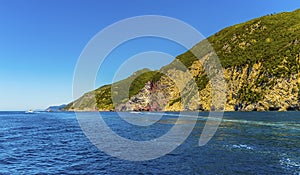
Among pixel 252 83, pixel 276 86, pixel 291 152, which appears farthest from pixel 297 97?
pixel 291 152

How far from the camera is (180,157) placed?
1198 inches

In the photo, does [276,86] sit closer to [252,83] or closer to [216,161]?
[252,83]

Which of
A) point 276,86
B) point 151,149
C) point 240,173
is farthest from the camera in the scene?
point 276,86

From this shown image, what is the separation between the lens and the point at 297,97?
165 metres

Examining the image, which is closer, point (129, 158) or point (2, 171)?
point (2, 171)

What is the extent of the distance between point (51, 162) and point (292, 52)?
205420 mm

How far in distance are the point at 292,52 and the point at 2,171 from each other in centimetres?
21044

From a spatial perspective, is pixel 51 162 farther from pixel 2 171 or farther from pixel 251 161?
pixel 251 161

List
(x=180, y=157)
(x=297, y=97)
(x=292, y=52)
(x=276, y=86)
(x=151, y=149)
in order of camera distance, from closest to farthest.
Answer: (x=180, y=157), (x=151, y=149), (x=297, y=97), (x=276, y=86), (x=292, y=52)

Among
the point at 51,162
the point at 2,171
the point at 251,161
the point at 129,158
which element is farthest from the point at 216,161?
the point at 2,171

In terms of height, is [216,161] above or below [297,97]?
below

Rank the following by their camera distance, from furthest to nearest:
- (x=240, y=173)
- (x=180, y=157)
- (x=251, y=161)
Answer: (x=180, y=157) < (x=251, y=161) < (x=240, y=173)

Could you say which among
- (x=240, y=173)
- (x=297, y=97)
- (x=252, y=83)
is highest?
(x=252, y=83)

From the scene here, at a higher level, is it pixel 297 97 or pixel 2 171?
pixel 297 97
